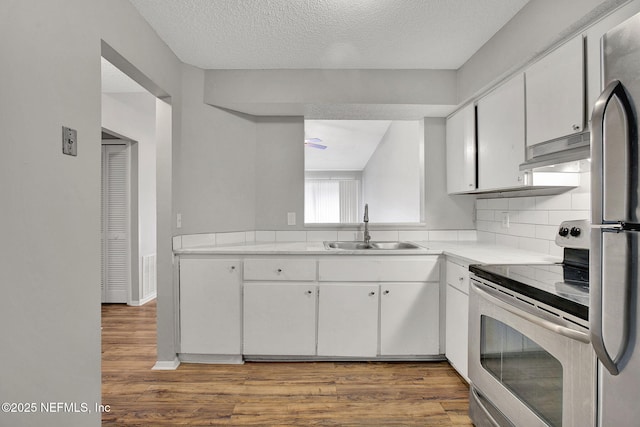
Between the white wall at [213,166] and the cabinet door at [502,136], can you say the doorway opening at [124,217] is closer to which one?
the white wall at [213,166]

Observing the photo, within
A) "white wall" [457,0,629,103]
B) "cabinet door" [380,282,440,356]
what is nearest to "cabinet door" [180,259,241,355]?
"cabinet door" [380,282,440,356]

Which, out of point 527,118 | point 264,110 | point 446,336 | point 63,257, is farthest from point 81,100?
point 446,336

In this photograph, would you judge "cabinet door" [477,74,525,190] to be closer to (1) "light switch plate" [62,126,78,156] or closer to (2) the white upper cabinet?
(2) the white upper cabinet

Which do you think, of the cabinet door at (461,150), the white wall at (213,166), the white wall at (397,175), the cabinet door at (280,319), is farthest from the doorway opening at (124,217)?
the cabinet door at (461,150)

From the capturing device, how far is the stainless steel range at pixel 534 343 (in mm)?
1057

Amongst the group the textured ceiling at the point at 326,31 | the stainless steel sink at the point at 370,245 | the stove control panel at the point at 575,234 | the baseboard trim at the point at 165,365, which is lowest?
the baseboard trim at the point at 165,365

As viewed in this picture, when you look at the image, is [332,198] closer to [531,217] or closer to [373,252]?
[373,252]

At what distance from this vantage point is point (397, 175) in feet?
17.0

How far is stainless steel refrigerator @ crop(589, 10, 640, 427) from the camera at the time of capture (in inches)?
30.4

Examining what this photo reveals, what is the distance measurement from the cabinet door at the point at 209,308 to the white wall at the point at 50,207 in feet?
2.86

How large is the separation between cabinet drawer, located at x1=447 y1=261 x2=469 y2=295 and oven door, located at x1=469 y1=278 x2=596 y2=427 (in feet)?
1.20

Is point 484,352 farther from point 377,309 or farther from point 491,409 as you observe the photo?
point 377,309

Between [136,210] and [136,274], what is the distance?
753 millimetres

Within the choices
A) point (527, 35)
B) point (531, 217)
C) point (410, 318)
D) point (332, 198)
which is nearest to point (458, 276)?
point (410, 318)
